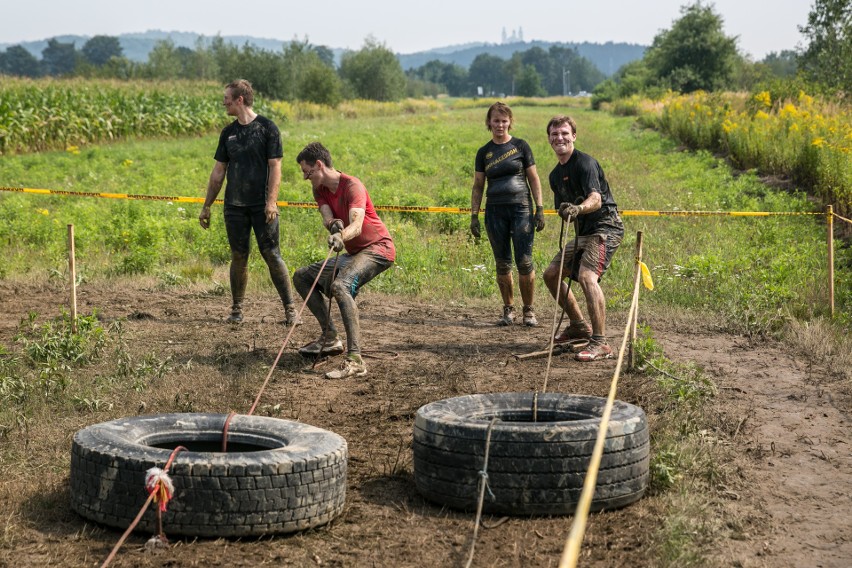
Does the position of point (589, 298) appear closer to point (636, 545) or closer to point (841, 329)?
point (841, 329)

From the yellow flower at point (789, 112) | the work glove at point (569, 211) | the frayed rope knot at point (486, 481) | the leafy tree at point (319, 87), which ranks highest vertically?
the leafy tree at point (319, 87)

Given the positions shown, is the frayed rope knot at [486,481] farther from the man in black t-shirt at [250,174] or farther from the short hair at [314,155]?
the man in black t-shirt at [250,174]

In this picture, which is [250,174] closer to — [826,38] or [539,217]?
[539,217]

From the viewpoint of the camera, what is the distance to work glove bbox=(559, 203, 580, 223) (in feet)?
26.2

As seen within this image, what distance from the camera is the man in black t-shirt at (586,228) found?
8.38m

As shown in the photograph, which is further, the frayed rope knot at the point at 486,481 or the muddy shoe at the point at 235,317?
the muddy shoe at the point at 235,317

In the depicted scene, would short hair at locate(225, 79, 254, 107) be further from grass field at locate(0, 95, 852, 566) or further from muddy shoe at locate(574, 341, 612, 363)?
muddy shoe at locate(574, 341, 612, 363)

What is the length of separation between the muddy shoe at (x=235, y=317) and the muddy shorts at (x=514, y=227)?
2518mm

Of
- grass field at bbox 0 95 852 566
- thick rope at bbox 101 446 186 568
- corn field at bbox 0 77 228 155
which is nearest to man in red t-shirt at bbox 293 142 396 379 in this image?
grass field at bbox 0 95 852 566

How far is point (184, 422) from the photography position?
559 cm

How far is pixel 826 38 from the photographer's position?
162 feet

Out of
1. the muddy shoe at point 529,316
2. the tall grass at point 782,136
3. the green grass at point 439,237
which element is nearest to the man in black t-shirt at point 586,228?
the muddy shoe at point 529,316

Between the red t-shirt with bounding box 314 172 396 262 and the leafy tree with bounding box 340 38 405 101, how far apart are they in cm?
8552

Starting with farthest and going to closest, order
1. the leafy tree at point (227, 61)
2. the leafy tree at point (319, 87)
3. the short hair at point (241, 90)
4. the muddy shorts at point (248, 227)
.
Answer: the leafy tree at point (227, 61)
the leafy tree at point (319, 87)
the muddy shorts at point (248, 227)
the short hair at point (241, 90)
